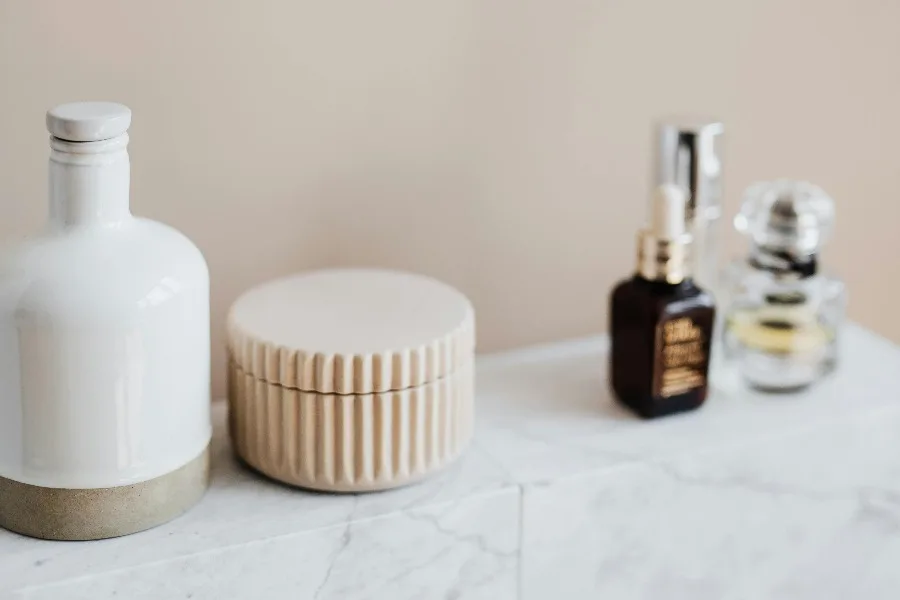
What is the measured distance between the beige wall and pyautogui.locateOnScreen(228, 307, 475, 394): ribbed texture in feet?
0.42

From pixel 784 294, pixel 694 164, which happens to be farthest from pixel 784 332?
pixel 694 164

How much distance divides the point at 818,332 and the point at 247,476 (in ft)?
1.26

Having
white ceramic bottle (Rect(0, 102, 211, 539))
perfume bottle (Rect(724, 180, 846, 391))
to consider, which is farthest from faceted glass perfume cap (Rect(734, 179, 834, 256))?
white ceramic bottle (Rect(0, 102, 211, 539))

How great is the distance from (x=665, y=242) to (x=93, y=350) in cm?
33

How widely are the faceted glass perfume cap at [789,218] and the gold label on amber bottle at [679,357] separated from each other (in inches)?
3.3

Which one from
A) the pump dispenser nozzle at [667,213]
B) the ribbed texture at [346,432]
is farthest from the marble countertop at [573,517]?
the pump dispenser nozzle at [667,213]

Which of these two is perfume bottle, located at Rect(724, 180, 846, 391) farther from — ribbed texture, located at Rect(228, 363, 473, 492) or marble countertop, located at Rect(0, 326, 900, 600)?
ribbed texture, located at Rect(228, 363, 473, 492)

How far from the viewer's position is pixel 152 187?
67 centimetres

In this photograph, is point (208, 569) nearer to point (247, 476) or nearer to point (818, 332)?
point (247, 476)

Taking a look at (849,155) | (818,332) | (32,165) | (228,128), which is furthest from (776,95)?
(32,165)

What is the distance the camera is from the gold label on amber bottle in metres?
0.69

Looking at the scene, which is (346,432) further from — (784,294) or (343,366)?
(784,294)

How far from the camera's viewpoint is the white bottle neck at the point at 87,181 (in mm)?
524

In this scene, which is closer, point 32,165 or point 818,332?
point 32,165
